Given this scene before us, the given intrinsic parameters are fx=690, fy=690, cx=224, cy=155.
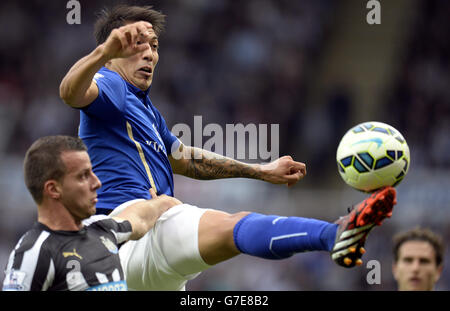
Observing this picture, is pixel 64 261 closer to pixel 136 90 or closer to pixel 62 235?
pixel 62 235

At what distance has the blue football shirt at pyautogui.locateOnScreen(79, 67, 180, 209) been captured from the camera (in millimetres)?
4434

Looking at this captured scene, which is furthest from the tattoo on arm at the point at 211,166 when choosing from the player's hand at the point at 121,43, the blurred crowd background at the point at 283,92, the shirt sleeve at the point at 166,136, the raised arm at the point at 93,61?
the blurred crowd background at the point at 283,92

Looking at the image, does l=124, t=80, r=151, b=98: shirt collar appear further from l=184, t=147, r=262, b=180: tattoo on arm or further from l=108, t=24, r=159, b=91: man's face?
l=184, t=147, r=262, b=180: tattoo on arm

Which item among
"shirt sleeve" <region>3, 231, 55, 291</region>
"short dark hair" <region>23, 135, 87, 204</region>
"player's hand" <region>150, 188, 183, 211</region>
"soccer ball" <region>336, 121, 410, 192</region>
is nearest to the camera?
"shirt sleeve" <region>3, 231, 55, 291</region>

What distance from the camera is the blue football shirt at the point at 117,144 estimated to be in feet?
14.5

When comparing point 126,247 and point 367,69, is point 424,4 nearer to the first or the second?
point 367,69

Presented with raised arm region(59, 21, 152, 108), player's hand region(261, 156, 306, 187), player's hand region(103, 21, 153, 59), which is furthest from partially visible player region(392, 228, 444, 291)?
player's hand region(103, 21, 153, 59)

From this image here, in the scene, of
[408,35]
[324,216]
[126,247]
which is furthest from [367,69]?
[126,247]

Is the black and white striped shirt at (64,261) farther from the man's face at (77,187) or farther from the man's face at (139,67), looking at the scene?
the man's face at (139,67)

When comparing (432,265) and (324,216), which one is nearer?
(432,265)

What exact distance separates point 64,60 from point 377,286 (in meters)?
7.05

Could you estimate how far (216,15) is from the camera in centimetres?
1548

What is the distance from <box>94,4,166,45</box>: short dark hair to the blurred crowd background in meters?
5.94

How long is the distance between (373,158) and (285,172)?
4.18 feet
